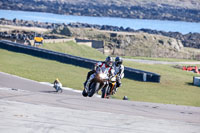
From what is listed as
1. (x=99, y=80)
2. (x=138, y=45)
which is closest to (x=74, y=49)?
(x=138, y=45)

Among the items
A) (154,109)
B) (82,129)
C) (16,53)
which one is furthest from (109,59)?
(16,53)

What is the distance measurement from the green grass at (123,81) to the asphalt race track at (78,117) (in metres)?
13.1

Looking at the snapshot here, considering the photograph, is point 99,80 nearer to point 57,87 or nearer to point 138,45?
point 57,87

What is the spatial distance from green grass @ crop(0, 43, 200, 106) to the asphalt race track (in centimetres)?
1313

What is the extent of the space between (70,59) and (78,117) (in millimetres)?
29295

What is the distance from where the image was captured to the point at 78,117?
26.4 ft

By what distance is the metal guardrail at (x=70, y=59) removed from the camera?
3116 centimetres

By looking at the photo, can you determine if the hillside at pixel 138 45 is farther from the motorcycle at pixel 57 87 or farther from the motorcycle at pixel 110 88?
the motorcycle at pixel 110 88

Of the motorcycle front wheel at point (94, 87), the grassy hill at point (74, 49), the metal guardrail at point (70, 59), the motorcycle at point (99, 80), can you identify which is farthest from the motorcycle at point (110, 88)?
the grassy hill at point (74, 49)

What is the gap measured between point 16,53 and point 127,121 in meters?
33.6

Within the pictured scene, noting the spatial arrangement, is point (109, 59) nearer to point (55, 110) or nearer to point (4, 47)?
point (55, 110)

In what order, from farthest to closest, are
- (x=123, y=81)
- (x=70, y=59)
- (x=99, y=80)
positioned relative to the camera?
1. (x=70, y=59)
2. (x=123, y=81)
3. (x=99, y=80)

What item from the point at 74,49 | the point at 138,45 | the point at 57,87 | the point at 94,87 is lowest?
the point at 138,45

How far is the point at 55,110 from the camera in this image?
8625 mm
